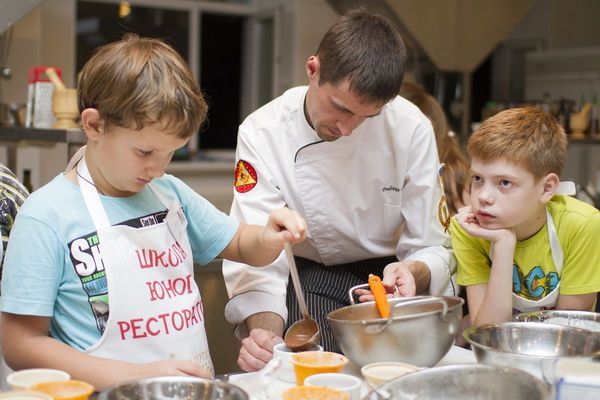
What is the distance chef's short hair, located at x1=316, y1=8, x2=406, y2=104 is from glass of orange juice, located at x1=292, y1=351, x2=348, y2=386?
0.63m

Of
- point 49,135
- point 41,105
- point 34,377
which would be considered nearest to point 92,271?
point 34,377

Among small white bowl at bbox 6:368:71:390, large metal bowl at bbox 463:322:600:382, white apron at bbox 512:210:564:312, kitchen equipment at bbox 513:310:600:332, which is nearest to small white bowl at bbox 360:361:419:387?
large metal bowl at bbox 463:322:600:382

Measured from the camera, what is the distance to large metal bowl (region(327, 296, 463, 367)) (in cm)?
130

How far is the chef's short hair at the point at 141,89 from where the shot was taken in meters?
1.37

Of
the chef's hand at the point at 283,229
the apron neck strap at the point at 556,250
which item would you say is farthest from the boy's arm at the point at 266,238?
the apron neck strap at the point at 556,250

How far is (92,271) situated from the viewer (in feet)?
4.49

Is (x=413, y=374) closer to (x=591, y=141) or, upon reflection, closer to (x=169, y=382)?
(x=169, y=382)

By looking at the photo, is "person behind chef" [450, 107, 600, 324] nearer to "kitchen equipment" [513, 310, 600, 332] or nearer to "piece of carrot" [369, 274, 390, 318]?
"kitchen equipment" [513, 310, 600, 332]

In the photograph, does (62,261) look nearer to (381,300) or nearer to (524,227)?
(381,300)

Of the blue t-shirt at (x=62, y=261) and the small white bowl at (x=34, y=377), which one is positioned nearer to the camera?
the small white bowl at (x=34, y=377)

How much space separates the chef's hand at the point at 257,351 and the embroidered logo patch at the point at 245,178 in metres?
0.51

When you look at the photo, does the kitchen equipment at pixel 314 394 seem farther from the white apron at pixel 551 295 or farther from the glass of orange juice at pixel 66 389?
the white apron at pixel 551 295

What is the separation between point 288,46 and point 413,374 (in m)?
5.11

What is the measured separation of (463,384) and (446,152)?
1783 millimetres
